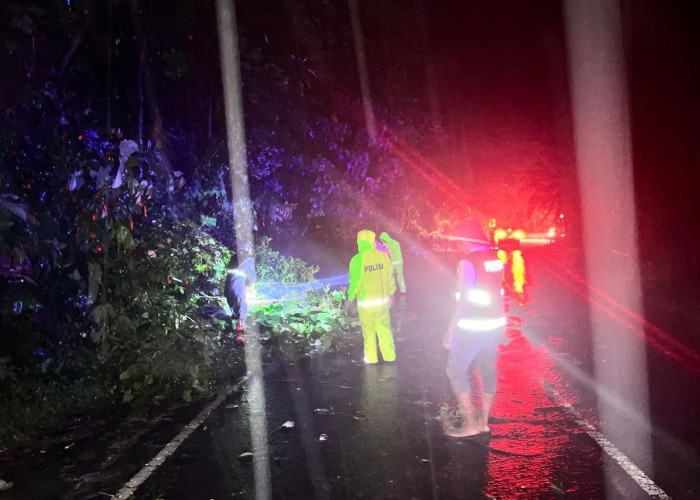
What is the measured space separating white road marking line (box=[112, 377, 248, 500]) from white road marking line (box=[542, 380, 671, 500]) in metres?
3.73

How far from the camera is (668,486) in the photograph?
4.20 m

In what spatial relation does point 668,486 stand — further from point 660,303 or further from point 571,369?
point 660,303

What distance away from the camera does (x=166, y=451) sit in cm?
525

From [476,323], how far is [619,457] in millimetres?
1538

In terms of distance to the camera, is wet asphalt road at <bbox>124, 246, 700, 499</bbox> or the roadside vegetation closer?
wet asphalt road at <bbox>124, 246, 700, 499</bbox>

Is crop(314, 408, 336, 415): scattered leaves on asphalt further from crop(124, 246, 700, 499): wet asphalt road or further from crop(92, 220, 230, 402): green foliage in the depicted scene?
crop(92, 220, 230, 402): green foliage

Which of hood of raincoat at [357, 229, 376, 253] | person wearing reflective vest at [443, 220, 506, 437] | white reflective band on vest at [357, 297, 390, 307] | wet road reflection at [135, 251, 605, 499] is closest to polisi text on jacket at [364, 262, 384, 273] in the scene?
hood of raincoat at [357, 229, 376, 253]

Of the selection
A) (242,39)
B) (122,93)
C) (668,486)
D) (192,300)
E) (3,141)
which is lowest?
(668,486)

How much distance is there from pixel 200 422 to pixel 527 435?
3229mm

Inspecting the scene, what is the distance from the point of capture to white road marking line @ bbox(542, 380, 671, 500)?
414 cm

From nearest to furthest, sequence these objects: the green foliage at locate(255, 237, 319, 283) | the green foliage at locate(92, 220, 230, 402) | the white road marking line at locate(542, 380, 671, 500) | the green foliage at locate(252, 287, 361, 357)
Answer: the white road marking line at locate(542, 380, 671, 500), the green foliage at locate(92, 220, 230, 402), the green foliage at locate(252, 287, 361, 357), the green foliage at locate(255, 237, 319, 283)

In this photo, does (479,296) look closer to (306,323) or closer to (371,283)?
(371,283)

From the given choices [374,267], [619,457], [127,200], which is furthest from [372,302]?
[619,457]

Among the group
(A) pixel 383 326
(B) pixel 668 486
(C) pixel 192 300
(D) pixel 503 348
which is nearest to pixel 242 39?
(C) pixel 192 300
